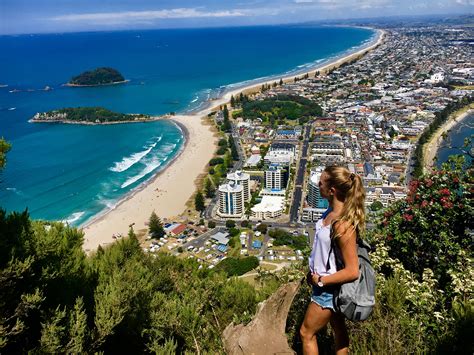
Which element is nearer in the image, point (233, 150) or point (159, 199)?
point (159, 199)

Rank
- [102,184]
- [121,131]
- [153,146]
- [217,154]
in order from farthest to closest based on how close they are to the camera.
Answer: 1. [121,131]
2. [153,146]
3. [217,154]
4. [102,184]

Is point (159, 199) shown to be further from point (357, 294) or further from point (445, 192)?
point (357, 294)

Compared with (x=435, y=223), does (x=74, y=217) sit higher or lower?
lower

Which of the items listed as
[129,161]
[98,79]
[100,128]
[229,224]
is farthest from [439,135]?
[98,79]

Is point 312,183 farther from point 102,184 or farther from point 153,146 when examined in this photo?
point 153,146

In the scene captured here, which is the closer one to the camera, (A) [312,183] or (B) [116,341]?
(B) [116,341]

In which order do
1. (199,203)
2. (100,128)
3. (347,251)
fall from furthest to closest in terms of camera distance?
(100,128) → (199,203) → (347,251)

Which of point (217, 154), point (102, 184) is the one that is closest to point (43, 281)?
point (102, 184)
